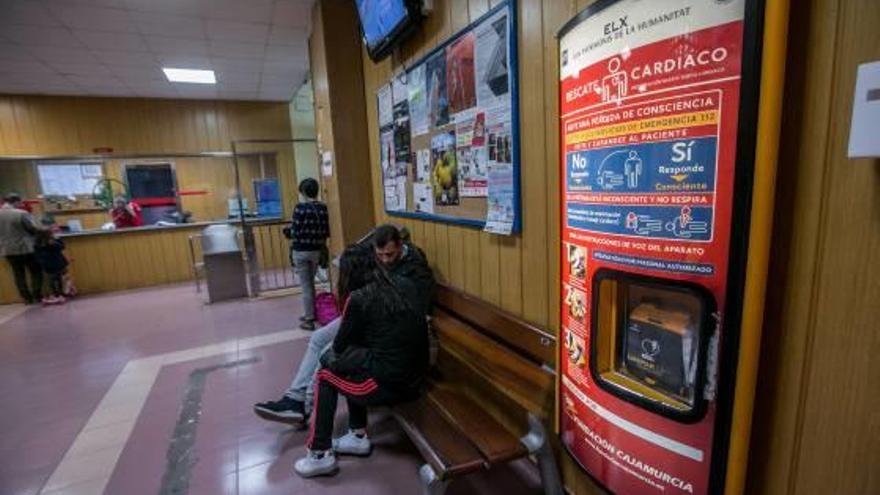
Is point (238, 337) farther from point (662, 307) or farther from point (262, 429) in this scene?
point (662, 307)

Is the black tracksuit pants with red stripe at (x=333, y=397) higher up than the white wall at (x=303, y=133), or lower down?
lower down

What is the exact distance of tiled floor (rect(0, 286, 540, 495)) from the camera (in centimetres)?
210

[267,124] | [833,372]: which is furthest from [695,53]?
[267,124]

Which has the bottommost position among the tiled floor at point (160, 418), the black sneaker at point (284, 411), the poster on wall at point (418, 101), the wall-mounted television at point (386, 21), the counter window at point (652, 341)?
the tiled floor at point (160, 418)

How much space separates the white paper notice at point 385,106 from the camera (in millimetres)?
3088

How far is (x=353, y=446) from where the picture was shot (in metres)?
2.22

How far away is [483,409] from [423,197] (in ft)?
4.46

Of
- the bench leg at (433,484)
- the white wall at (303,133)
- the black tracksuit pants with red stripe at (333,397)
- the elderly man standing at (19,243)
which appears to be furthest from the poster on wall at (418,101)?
the elderly man standing at (19,243)

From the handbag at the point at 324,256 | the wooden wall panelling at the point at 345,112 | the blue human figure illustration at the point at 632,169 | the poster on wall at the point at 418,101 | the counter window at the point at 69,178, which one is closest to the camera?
the blue human figure illustration at the point at 632,169

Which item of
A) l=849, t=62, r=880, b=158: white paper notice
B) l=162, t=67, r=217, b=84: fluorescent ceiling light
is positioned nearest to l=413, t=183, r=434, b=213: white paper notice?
l=849, t=62, r=880, b=158: white paper notice

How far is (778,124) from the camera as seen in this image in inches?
33.5

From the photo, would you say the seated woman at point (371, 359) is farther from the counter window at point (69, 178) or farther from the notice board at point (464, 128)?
the counter window at point (69, 178)

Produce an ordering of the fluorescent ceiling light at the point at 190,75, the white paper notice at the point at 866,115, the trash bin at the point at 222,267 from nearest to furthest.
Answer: the white paper notice at the point at 866,115 → the trash bin at the point at 222,267 → the fluorescent ceiling light at the point at 190,75

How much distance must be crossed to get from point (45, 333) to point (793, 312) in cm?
654
